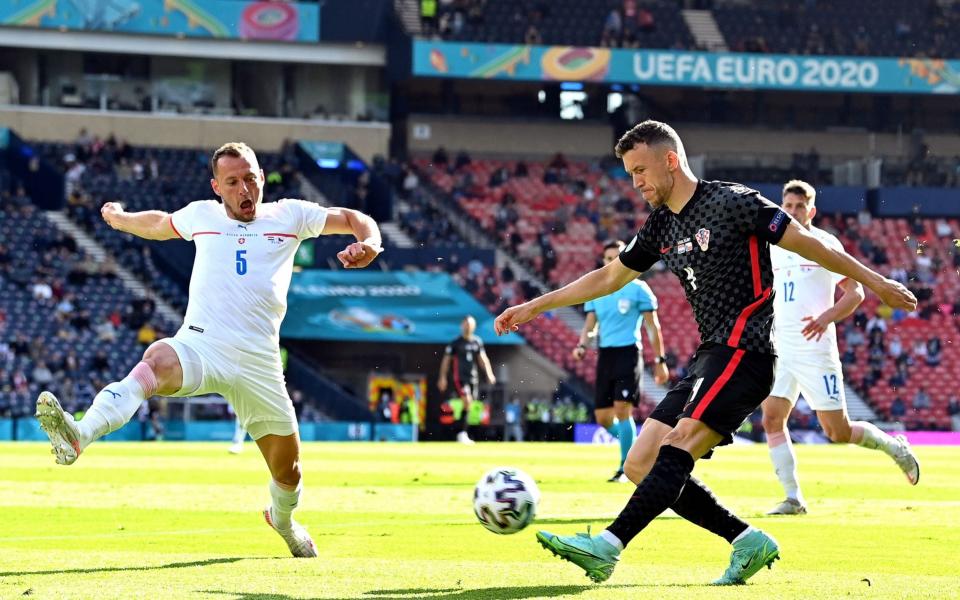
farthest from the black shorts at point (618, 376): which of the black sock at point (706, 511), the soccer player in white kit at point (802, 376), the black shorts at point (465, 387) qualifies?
the black shorts at point (465, 387)

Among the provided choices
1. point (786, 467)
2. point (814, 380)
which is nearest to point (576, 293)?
point (786, 467)

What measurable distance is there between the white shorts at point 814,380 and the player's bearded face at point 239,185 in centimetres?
564

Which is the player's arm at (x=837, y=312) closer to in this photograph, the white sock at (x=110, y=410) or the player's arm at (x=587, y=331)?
the white sock at (x=110, y=410)

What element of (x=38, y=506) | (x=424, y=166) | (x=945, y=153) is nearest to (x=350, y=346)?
(x=424, y=166)

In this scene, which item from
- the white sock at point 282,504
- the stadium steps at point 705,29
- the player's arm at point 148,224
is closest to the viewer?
the white sock at point 282,504

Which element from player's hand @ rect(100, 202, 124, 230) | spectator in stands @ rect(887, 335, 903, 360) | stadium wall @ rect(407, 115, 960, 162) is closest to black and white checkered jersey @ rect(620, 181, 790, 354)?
player's hand @ rect(100, 202, 124, 230)

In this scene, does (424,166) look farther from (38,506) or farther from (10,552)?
(10,552)

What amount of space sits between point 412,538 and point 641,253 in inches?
125

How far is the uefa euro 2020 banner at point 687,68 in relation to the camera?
51.1 m

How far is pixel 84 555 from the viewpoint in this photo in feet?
30.3

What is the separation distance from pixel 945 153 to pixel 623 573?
50767 mm

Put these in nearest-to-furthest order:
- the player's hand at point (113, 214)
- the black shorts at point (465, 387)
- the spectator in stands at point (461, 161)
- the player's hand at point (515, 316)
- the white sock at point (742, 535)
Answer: the white sock at point (742, 535) < the player's hand at point (515, 316) < the player's hand at point (113, 214) < the black shorts at point (465, 387) < the spectator in stands at point (461, 161)

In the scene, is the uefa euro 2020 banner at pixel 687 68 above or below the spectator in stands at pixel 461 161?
above

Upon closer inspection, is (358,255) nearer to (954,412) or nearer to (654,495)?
(654,495)
